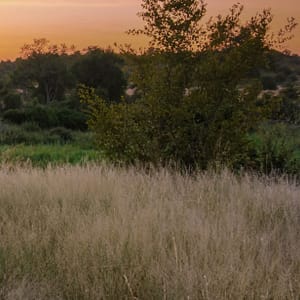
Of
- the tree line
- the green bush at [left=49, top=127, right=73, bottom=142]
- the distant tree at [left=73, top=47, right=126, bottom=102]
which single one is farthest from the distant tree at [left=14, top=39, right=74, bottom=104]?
the tree line

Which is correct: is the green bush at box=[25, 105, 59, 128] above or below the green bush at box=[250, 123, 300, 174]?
below

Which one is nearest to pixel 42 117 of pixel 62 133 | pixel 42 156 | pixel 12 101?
pixel 62 133

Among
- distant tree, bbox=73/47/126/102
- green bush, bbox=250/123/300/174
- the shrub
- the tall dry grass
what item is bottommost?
the shrub

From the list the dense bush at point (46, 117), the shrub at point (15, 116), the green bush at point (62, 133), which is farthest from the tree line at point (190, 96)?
the shrub at point (15, 116)

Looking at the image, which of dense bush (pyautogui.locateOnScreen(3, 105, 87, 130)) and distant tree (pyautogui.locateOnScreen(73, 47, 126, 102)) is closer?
dense bush (pyautogui.locateOnScreen(3, 105, 87, 130))

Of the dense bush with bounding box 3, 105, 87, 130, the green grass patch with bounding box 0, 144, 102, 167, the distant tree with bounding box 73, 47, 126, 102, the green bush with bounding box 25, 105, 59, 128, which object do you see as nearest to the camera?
the green grass patch with bounding box 0, 144, 102, 167

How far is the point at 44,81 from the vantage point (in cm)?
6694

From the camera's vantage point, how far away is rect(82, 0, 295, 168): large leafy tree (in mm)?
9523

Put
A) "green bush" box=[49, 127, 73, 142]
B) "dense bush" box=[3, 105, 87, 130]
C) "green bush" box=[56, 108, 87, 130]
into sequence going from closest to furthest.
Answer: "green bush" box=[49, 127, 73, 142], "dense bush" box=[3, 105, 87, 130], "green bush" box=[56, 108, 87, 130]

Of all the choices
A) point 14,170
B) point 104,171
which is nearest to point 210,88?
point 104,171

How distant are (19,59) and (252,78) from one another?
65681mm

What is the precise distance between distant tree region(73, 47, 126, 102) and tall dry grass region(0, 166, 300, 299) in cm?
4718

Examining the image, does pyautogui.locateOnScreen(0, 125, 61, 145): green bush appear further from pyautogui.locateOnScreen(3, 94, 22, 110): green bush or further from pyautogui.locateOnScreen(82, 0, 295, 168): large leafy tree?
pyautogui.locateOnScreen(82, 0, 295, 168): large leafy tree

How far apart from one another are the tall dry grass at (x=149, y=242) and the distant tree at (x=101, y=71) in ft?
155
